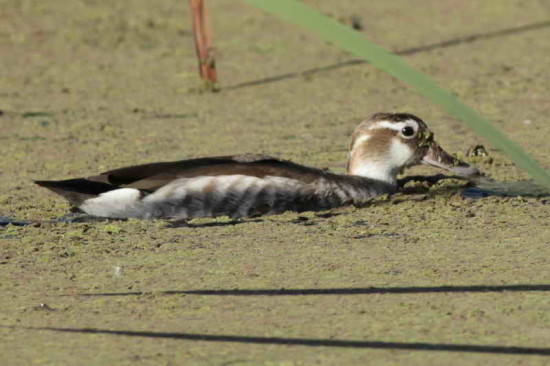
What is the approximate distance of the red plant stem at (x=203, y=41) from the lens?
334 inches

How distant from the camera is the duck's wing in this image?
5621 mm

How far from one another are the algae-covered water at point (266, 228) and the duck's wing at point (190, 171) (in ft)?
0.63

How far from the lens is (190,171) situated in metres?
5.63

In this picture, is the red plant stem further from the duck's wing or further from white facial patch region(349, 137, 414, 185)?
the duck's wing

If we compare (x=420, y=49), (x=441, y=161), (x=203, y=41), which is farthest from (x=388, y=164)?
(x=420, y=49)

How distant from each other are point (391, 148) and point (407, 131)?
119 millimetres

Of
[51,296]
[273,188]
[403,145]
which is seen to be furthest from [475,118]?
[403,145]

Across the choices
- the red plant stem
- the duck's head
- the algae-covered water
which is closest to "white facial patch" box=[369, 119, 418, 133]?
the duck's head

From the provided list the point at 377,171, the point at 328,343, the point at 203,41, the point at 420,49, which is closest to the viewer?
the point at 328,343

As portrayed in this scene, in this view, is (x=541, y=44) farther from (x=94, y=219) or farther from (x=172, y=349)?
(x=172, y=349)

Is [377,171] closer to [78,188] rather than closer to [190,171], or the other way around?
[190,171]

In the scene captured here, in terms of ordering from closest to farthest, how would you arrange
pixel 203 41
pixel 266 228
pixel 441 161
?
pixel 266 228 < pixel 441 161 < pixel 203 41

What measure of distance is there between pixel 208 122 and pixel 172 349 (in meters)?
4.67

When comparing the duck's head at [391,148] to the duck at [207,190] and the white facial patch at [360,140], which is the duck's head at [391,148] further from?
the duck at [207,190]
